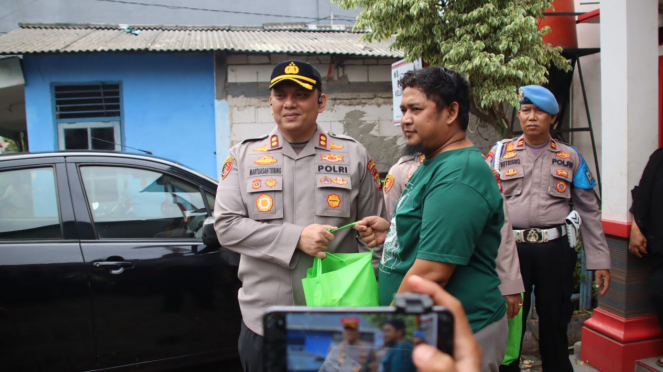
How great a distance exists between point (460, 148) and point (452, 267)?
0.37 meters

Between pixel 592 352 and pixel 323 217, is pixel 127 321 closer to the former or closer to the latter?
pixel 323 217

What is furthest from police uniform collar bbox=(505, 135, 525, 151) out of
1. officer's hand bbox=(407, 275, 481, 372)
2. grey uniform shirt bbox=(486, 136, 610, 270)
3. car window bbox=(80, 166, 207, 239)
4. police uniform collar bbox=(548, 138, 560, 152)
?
officer's hand bbox=(407, 275, 481, 372)

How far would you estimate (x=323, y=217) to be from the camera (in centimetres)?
187

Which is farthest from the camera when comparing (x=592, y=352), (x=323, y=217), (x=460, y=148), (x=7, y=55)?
(x=7, y=55)

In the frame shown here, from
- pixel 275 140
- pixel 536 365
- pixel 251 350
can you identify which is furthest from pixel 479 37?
pixel 251 350

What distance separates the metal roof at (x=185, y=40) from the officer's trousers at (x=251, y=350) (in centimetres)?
570

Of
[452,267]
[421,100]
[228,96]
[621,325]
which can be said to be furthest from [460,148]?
[228,96]

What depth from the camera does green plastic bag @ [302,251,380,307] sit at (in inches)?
61.1

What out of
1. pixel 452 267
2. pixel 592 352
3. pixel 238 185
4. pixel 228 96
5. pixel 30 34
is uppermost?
pixel 30 34

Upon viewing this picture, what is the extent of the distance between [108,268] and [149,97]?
5.52 meters

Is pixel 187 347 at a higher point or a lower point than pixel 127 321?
lower

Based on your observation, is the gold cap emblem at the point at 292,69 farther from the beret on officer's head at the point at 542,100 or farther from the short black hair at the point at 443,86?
the beret on officer's head at the point at 542,100

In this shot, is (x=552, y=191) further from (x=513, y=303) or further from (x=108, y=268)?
(x=108, y=268)

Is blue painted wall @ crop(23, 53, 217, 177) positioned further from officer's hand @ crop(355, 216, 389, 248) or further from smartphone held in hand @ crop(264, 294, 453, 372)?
smartphone held in hand @ crop(264, 294, 453, 372)
